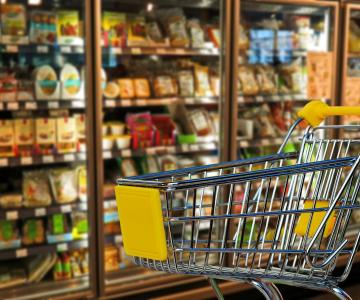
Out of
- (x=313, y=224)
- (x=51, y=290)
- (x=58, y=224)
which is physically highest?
(x=313, y=224)

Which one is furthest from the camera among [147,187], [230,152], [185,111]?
[185,111]

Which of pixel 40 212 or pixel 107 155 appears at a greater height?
pixel 107 155

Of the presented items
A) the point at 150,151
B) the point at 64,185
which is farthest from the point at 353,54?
the point at 64,185

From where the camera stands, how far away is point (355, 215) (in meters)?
4.47

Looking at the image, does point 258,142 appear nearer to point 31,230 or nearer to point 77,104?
point 77,104

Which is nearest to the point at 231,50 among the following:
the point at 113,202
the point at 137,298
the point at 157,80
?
the point at 157,80

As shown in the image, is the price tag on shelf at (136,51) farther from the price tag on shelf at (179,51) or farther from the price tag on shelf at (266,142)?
the price tag on shelf at (266,142)

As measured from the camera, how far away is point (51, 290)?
2.97m

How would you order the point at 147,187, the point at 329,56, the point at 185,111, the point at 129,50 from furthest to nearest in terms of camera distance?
the point at 329,56, the point at 185,111, the point at 129,50, the point at 147,187

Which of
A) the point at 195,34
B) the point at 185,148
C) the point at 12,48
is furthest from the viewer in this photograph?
the point at 195,34

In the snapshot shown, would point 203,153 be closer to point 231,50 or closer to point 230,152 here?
point 230,152

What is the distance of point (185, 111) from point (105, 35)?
0.72 m

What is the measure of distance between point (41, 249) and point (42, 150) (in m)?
0.52

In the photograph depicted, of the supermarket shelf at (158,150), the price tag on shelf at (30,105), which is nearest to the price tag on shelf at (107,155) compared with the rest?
the supermarket shelf at (158,150)
